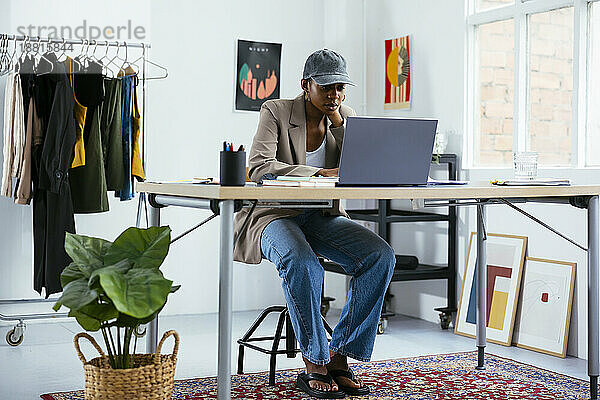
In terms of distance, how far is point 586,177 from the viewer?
4.08 meters

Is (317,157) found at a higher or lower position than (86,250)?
higher

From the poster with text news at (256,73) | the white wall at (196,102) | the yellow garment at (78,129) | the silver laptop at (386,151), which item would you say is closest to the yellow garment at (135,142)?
the yellow garment at (78,129)

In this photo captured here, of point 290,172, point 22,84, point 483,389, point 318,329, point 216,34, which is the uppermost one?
point 216,34

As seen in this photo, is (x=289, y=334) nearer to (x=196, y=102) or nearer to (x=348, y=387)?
(x=348, y=387)

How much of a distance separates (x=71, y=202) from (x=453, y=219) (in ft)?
7.17

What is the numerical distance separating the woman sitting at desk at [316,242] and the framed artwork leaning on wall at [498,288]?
141 centimetres

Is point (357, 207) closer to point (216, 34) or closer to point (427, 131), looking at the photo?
point (216, 34)

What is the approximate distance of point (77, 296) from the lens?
252 centimetres

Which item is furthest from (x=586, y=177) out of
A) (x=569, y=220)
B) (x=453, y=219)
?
(x=453, y=219)

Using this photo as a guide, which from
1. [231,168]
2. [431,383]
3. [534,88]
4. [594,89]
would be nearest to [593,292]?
[431,383]

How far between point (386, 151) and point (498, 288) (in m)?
2.02

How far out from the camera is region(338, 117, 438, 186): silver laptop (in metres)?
2.80

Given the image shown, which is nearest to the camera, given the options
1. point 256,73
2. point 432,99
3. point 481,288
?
point 481,288

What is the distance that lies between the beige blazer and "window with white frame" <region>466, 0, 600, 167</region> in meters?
1.34
